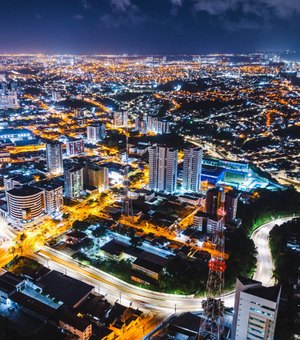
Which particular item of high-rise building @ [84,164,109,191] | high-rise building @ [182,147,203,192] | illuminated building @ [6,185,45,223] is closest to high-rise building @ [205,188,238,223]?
high-rise building @ [182,147,203,192]

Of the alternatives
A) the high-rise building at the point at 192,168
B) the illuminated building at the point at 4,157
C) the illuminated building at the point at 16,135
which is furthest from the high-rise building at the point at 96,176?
the illuminated building at the point at 16,135

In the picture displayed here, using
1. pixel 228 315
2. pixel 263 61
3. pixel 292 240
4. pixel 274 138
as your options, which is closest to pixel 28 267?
pixel 228 315

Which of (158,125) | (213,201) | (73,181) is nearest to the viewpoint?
(213,201)

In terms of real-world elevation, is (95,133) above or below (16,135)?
above

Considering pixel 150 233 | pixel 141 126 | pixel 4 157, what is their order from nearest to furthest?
pixel 150 233
pixel 4 157
pixel 141 126

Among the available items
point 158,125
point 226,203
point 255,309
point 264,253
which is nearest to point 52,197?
point 226,203

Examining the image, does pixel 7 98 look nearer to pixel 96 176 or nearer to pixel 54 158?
pixel 54 158

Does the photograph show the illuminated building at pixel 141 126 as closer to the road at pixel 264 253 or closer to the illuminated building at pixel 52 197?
the illuminated building at pixel 52 197
